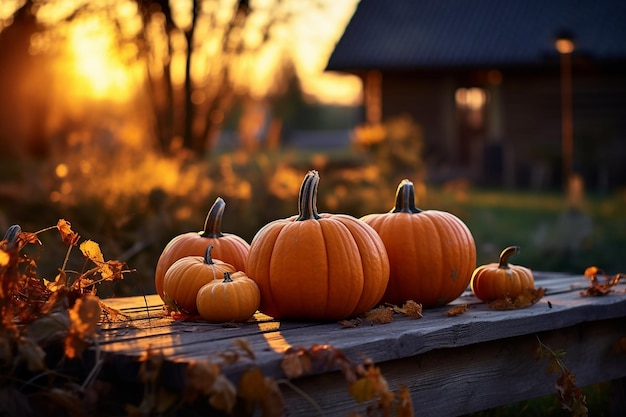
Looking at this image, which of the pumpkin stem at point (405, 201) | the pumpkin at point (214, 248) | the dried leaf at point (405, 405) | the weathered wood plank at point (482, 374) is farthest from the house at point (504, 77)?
the dried leaf at point (405, 405)

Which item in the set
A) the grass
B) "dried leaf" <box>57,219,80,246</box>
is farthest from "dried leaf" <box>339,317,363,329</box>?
the grass

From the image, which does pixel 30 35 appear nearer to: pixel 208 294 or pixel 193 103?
pixel 193 103

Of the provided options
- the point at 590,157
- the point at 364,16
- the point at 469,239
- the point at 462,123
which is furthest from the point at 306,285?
the point at 462,123

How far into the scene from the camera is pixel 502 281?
325 cm

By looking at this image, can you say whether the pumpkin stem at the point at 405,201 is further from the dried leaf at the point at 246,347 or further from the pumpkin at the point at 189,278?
the dried leaf at the point at 246,347

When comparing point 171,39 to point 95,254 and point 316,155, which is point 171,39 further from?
point 95,254

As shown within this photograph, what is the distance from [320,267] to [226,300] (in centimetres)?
31

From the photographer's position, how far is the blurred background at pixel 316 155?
7301mm

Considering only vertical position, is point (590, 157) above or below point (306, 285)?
below

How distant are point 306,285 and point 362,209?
5355mm

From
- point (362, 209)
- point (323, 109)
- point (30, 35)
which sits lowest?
point (323, 109)

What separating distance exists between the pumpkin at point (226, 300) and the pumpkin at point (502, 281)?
938 mm

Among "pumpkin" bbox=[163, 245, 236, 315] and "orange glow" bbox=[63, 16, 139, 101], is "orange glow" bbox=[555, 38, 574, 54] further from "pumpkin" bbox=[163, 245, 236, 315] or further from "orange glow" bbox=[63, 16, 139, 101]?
"pumpkin" bbox=[163, 245, 236, 315]

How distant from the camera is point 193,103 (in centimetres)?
1288
